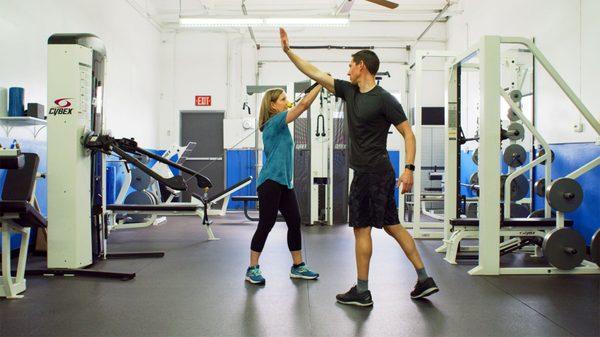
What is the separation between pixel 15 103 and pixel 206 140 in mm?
5444

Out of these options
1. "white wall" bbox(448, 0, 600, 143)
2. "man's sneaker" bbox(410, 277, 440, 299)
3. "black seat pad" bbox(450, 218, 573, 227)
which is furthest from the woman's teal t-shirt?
"white wall" bbox(448, 0, 600, 143)

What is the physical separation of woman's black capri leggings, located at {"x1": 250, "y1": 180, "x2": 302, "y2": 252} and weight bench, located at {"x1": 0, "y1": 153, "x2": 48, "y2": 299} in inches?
Result: 58.6

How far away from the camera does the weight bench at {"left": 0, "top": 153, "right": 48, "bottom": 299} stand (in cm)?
278

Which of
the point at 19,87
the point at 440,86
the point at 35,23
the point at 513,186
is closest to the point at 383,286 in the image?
the point at 513,186

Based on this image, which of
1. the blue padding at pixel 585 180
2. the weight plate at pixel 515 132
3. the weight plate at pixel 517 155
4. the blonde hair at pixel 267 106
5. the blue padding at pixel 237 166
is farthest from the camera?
the blue padding at pixel 237 166

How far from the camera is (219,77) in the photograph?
9906 mm

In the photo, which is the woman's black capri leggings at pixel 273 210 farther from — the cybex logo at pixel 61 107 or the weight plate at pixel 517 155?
the weight plate at pixel 517 155

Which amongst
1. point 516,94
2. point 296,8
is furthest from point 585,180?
point 296,8

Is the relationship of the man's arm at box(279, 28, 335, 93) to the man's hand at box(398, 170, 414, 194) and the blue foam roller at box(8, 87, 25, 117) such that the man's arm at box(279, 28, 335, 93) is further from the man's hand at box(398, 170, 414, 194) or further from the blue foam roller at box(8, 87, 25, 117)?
the blue foam roller at box(8, 87, 25, 117)

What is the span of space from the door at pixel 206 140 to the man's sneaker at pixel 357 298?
24.2 feet

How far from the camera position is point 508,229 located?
3.76 metres

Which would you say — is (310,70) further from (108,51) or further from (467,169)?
(467,169)

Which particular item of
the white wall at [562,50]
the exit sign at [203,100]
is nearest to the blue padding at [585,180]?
the white wall at [562,50]

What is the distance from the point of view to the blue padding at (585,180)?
13.5ft
